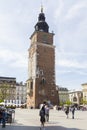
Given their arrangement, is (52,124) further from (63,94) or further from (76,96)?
(63,94)

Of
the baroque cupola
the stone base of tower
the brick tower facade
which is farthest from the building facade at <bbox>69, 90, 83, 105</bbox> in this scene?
the baroque cupola

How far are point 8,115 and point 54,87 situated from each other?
62.7m

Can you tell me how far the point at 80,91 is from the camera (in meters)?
166

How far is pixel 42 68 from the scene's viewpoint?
289 feet

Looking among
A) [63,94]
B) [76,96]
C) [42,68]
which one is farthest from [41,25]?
[63,94]

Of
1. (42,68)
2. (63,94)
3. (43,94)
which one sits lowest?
(43,94)

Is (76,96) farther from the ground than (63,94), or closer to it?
closer to it

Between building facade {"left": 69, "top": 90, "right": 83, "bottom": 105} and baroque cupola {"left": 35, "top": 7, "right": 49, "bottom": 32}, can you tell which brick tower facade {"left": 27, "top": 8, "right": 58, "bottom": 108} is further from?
building facade {"left": 69, "top": 90, "right": 83, "bottom": 105}

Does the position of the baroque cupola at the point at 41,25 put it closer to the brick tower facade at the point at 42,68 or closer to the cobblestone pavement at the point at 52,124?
the brick tower facade at the point at 42,68

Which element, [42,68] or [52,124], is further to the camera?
[42,68]

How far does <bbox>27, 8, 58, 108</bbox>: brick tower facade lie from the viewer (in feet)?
284

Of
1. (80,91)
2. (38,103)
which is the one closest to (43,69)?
(38,103)

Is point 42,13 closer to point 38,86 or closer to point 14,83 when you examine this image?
point 38,86

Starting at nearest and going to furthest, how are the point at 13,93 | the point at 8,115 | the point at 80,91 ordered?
the point at 8,115 → the point at 13,93 → the point at 80,91
